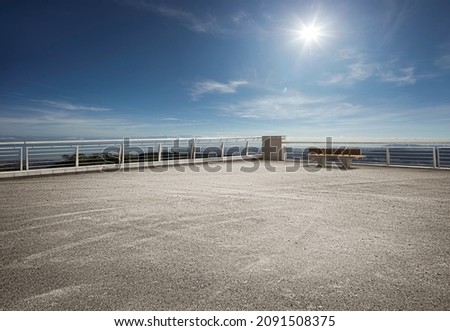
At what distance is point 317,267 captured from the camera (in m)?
3.12

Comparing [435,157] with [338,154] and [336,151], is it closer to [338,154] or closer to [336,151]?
[338,154]

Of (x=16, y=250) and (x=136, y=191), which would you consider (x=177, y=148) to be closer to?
(x=136, y=191)

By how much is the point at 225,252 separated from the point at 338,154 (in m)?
11.6

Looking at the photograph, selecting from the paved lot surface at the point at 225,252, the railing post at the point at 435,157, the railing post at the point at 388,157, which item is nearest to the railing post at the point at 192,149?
the railing post at the point at 388,157

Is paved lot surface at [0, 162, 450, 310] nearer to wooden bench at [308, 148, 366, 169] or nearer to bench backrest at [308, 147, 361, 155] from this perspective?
wooden bench at [308, 148, 366, 169]

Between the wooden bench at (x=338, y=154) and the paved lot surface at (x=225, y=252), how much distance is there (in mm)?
6443

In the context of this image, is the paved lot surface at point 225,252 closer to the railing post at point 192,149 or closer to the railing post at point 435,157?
the railing post at point 435,157

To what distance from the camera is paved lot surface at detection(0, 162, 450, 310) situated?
8.35 ft

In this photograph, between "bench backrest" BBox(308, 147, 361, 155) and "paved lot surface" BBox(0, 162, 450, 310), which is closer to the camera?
"paved lot surface" BBox(0, 162, 450, 310)

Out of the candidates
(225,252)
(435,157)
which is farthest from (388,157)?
(225,252)

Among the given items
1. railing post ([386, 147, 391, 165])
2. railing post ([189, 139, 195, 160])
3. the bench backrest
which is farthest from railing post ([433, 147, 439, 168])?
railing post ([189, 139, 195, 160])

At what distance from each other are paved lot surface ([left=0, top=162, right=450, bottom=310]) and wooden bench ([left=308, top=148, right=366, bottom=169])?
6443 millimetres

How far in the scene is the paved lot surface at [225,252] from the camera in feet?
8.35

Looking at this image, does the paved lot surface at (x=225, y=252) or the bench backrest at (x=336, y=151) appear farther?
the bench backrest at (x=336, y=151)
